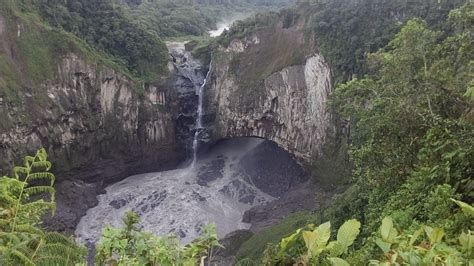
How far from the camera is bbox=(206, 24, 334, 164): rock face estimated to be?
33.9 metres

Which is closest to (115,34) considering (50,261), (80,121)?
(80,121)

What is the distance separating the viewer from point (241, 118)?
37.8 meters

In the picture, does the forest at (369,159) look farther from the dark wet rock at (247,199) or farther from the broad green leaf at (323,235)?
the dark wet rock at (247,199)

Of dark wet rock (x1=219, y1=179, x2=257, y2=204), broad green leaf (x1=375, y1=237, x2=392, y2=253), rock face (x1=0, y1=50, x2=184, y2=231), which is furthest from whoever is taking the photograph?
dark wet rock (x1=219, y1=179, x2=257, y2=204)

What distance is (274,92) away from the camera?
3597 cm

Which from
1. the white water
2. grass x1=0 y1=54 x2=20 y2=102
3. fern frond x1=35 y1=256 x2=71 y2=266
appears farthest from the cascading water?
fern frond x1=35 y1=256 x2=71 y2=266

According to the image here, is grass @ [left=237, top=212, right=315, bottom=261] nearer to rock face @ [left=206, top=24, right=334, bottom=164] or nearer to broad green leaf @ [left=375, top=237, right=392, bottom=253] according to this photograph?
rock face @ [left=206, top=24, right=334, bottom=164]

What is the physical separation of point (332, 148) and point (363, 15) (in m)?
9.52

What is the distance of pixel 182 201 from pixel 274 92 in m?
10.8

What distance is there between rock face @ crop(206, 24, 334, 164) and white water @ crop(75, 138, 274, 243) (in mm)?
3743

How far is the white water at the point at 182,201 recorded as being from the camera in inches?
1173

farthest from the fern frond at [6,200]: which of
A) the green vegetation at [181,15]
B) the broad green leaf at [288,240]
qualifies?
the green vegetation at [181,15]

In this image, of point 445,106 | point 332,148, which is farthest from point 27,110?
point 445,106

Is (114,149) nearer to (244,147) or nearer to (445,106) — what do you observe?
(244,147)
